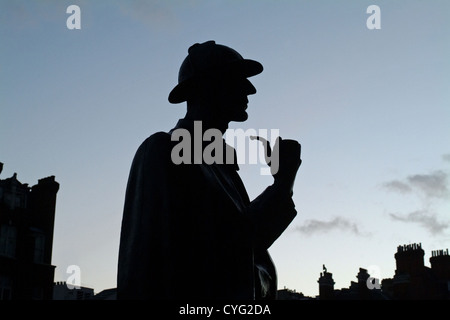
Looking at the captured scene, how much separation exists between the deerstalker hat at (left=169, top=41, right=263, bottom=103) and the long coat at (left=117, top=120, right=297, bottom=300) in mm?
783

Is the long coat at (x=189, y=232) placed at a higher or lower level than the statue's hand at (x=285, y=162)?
lower

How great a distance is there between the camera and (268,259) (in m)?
5.39

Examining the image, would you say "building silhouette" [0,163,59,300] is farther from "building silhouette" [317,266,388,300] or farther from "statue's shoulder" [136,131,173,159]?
"statue's shoulder" [136,131,173,159]

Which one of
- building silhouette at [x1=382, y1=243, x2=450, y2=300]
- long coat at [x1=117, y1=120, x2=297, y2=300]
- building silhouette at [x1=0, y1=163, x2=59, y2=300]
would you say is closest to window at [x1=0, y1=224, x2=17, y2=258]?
building silhouette at [x1=0, y1=163, x2=59, y2=300]

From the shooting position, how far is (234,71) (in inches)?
225

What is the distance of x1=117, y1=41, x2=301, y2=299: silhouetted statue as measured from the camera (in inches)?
179

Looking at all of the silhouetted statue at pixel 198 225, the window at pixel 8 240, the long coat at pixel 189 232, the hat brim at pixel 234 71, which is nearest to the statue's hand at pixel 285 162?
the silhouetted statue at pixel 198 225

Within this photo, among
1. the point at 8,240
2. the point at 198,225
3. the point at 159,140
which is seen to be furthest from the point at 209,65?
the point at 8,240

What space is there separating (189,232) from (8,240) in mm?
44767

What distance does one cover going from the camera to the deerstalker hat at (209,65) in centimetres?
559

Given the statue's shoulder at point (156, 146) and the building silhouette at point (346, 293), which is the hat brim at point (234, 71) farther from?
the building silhouette at point (346, 293)

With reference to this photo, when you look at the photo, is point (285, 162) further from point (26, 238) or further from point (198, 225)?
point (26, 238)
